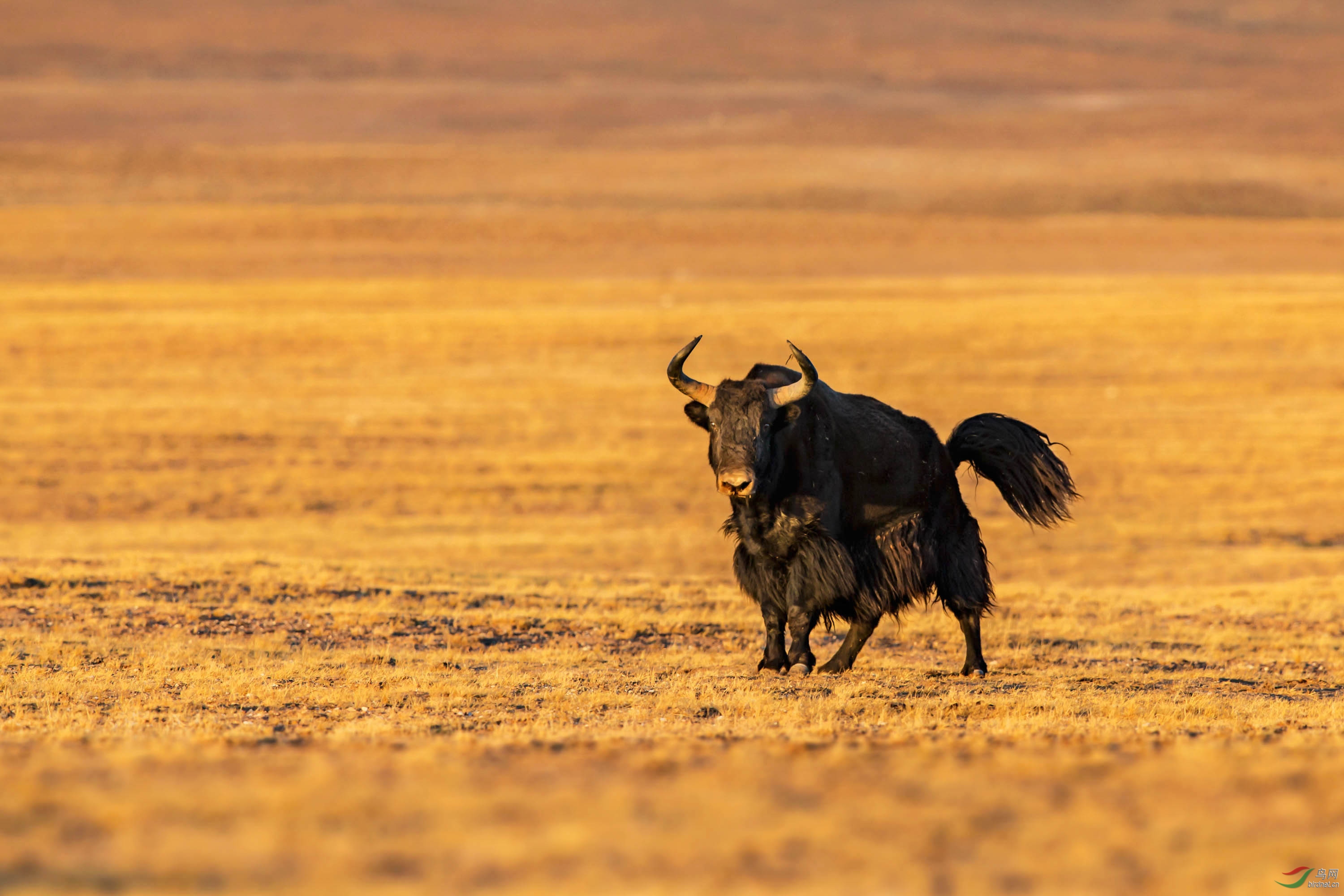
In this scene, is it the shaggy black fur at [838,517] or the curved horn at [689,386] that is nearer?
the shaggy black fur at [838,517]

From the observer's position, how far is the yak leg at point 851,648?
33.9ft

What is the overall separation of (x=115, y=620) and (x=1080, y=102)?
513 feet

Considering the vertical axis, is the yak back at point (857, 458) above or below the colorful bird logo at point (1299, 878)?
above

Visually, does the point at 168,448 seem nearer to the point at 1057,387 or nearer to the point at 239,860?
the point at 1057,387

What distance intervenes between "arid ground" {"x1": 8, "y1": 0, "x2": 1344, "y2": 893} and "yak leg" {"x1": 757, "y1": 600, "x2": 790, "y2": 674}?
142 millimetres

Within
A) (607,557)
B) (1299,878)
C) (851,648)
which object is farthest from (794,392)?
(607,557)

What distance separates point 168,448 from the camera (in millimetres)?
29469

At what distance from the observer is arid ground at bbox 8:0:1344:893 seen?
5.34 meters

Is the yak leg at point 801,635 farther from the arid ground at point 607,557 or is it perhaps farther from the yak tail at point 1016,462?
the yak tail at point 1016,462

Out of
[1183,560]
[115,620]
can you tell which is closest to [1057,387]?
[1183,560]

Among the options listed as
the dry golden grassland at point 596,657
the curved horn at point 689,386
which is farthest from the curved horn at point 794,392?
the dry golden grassland at point 596,657

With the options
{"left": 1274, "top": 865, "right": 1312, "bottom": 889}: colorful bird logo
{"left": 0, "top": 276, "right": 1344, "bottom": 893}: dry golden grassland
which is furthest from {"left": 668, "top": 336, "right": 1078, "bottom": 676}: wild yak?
{"left": 1274, "top": 865, "right": 1312, "bottom": 889}: colorful bird logo

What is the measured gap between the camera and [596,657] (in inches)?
442

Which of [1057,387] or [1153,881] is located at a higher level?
[1057,387]
